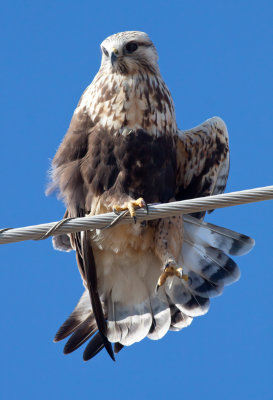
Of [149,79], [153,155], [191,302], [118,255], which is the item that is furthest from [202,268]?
[149,79]

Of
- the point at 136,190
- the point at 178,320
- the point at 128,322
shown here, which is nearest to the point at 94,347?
the point at 128,322

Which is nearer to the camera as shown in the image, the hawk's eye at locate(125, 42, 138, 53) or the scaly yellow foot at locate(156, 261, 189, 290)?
the scaly yellow foot at locate(156, 261, 189, 290)

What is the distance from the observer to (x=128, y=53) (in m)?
6.20

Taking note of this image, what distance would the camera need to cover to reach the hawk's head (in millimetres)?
6137

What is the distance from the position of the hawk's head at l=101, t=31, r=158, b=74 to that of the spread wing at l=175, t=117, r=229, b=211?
591mm

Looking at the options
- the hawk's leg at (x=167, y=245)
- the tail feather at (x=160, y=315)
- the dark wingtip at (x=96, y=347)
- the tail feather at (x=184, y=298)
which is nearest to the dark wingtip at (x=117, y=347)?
the dark wingtip at (x=96, y=347)

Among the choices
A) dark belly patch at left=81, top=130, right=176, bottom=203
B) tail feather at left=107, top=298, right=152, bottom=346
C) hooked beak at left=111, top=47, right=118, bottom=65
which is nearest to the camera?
dark belly patch at left=81, top=130, right=176, bottom=203

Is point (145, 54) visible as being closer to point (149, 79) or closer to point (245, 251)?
point (149, 79)

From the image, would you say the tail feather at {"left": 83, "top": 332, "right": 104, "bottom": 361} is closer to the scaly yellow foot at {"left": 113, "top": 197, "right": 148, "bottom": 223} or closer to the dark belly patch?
the dark belly patch

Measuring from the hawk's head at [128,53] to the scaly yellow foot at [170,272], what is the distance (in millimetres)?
1470

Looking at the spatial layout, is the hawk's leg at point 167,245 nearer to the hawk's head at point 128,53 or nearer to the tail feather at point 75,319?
the tail feather at point 75,319

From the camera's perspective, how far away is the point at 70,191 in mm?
5945

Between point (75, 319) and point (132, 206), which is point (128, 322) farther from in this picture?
point (132, 206)

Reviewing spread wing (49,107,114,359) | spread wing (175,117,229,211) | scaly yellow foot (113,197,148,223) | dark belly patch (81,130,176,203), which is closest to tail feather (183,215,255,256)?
spread wing (175,117,229,211)
